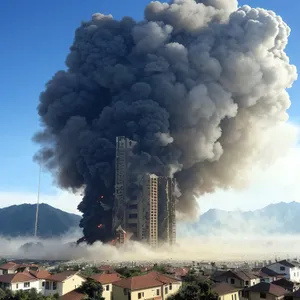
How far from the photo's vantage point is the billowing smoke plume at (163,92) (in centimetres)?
9575

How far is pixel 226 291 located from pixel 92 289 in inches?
541

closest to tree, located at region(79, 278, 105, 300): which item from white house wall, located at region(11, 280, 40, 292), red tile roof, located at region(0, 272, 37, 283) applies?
white house wall, located at region(11, 280, 40, 292)

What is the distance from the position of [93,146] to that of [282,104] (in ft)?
157

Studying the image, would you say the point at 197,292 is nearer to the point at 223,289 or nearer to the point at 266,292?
the point at 223,289

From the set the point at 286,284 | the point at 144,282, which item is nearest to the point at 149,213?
the point at 286,284

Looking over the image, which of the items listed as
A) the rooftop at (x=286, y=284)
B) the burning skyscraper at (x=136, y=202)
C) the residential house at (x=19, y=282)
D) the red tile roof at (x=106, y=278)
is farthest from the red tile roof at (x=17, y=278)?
the burning skyscraper at (x=136, y=202)

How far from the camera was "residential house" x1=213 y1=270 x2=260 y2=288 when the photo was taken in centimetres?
5025

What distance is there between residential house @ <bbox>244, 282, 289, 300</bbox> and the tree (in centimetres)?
1581

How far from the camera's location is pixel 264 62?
333ft

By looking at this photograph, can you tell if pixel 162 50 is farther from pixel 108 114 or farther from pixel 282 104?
pixel 282 104

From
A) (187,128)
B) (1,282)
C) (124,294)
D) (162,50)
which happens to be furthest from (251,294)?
(162,50)

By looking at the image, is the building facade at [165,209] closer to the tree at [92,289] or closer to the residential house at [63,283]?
the residential house at [63,283]

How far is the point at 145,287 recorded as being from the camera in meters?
43.8

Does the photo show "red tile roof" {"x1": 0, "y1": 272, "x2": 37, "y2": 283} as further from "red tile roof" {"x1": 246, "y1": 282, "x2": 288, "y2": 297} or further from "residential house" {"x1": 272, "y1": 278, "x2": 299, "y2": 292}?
"residential house" {"x1": 272, "y1": 278, "x2": 299, "y2": 292}
